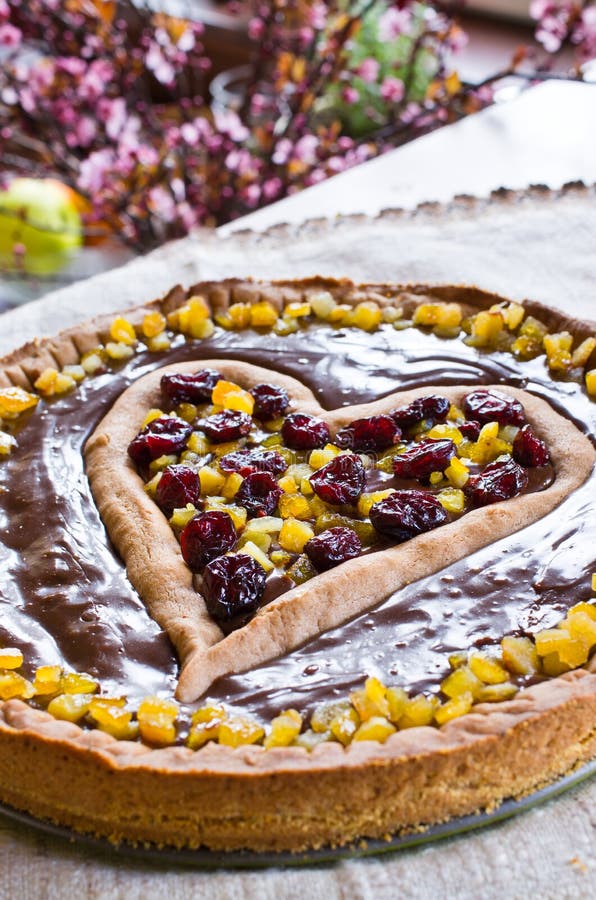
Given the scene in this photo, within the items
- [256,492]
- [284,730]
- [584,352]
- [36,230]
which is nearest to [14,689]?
[284,730]

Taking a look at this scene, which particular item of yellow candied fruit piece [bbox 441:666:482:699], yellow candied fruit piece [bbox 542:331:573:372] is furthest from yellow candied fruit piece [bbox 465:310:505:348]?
yellow candied fruit piece [bbox 441:666:482:699]

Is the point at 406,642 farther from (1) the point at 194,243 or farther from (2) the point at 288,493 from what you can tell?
(1) the point at 194,243

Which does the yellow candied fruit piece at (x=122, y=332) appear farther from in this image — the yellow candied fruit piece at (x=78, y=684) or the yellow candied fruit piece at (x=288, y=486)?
the yellow candied fruit piece at (x=78, y=684)

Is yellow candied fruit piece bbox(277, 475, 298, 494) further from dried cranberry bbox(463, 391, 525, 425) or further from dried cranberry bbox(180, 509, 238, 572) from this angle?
dried cranberry bbox(463, 391, 525, 425)

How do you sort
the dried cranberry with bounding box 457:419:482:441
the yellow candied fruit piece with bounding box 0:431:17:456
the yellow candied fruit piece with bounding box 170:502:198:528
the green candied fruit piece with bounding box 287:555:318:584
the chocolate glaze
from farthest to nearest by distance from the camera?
the yellow candied fruit piece with bounding box 0:431:17:456, the dried cranberry with bounding box 457:419:482:441, the yellow candied fruit piece with bounding box 170:502:198:528, the green candied fruit piece with bounding box 287:555:318:584, the chocolate glaze

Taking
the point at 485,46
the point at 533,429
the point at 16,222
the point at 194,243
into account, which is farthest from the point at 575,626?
the point at 485,46
